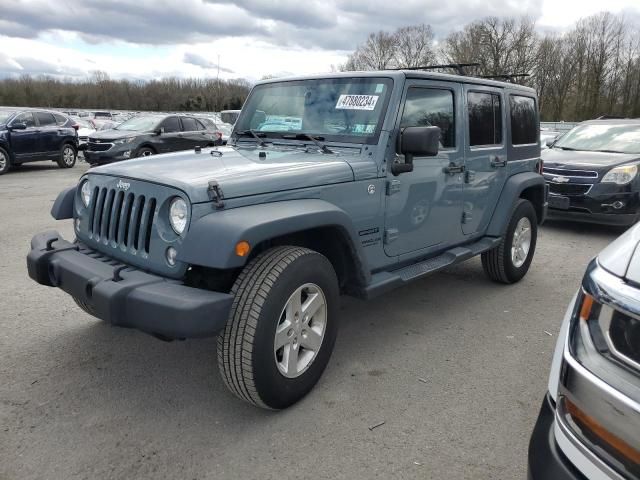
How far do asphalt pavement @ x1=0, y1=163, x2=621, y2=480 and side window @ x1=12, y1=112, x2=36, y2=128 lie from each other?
11228mm

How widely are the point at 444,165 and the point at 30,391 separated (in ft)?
10.7

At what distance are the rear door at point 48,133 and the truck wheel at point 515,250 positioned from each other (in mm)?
13778

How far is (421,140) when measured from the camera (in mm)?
3258

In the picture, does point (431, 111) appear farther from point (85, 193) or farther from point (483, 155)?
point (85, 193)

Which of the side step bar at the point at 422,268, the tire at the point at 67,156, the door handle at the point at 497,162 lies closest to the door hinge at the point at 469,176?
the door handle at the point at 497,162

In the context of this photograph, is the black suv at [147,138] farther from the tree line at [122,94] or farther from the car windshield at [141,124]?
the tree line at [122,94]

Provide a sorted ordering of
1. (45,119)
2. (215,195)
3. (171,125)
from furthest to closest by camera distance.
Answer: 1. (45,119)
2. (171,125)
3. (215,195)

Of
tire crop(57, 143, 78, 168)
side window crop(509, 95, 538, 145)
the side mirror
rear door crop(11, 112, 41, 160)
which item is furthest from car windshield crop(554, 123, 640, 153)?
tire crop(57, 143, 78, 168)

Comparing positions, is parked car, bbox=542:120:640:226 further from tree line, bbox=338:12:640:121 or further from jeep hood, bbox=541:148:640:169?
tree line, bbox=338:12:640:121

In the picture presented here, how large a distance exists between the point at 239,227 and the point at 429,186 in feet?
6.11

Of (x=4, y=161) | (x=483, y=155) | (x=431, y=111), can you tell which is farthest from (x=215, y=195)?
(x=4, y=161)

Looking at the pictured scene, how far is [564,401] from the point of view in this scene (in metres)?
1.58

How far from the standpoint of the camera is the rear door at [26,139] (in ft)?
44.7

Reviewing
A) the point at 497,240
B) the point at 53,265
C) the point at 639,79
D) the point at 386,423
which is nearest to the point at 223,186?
the point at 53,265
